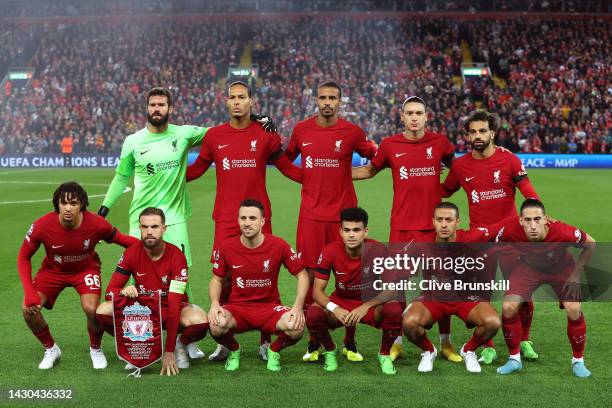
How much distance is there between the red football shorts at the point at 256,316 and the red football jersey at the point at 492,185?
194 cm

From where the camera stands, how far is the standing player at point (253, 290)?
20.4 ft

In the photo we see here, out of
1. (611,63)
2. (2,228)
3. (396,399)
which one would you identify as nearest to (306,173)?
(396,399)

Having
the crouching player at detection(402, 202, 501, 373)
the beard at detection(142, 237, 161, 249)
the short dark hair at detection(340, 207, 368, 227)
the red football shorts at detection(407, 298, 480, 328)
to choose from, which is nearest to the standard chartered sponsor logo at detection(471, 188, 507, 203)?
the crouching player at detection(402, 202, 501, 373)

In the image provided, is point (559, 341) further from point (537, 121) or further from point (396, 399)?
point (537, 121)

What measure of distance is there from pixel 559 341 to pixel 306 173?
2.70 metres

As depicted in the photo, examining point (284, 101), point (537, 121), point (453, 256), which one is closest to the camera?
point (453, 256)

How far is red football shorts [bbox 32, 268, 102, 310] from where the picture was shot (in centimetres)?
662

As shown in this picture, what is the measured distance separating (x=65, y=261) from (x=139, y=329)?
3.37 feet

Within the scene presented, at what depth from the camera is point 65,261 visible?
21.7 feet

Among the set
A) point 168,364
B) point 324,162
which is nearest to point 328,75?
point 324,162

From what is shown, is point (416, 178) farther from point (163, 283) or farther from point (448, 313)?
point (163, 283)

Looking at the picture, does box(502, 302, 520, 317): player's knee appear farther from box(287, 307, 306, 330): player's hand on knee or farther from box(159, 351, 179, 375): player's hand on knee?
box(159, 351, 179, 375): player's hand on knee

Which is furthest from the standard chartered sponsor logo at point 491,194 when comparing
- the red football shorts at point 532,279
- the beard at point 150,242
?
the beard at point 150,242

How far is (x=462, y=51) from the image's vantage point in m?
40.4
